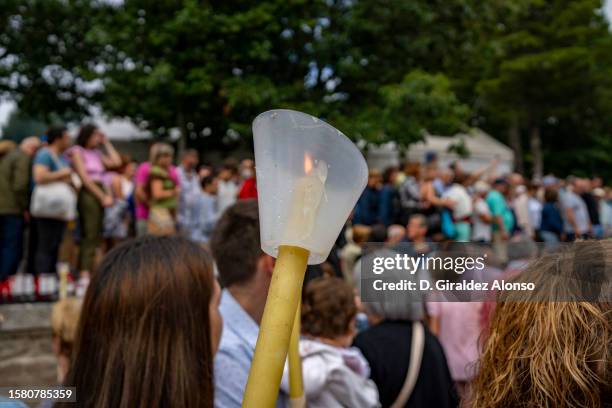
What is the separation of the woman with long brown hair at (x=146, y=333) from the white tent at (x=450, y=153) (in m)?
13.4

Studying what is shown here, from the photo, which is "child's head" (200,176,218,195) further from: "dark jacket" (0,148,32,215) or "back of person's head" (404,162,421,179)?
"dark jacket" (0,148,32,215)

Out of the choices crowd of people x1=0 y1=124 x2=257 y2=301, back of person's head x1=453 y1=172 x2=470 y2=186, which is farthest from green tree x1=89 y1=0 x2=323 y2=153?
crowd of people x1=0 y1=124 x2=257 y2=301

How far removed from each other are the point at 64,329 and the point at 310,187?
175cm

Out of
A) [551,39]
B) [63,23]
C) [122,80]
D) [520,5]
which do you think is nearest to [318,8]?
[122,80]

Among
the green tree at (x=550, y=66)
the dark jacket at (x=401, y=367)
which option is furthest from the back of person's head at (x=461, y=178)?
the green tree at (x=550, y=66)

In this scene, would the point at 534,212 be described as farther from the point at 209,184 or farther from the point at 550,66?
the point at 550,66

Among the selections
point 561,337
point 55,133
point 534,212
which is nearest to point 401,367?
point 561,337

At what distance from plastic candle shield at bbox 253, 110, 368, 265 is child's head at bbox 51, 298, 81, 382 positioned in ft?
5.38

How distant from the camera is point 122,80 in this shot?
1515 cm

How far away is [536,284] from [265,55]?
41.0ft

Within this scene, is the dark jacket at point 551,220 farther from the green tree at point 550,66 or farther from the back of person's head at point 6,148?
the green tree at point 550,66

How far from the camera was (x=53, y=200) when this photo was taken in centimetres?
497

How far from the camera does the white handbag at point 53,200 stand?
495cm

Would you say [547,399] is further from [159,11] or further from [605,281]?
[159,11]
